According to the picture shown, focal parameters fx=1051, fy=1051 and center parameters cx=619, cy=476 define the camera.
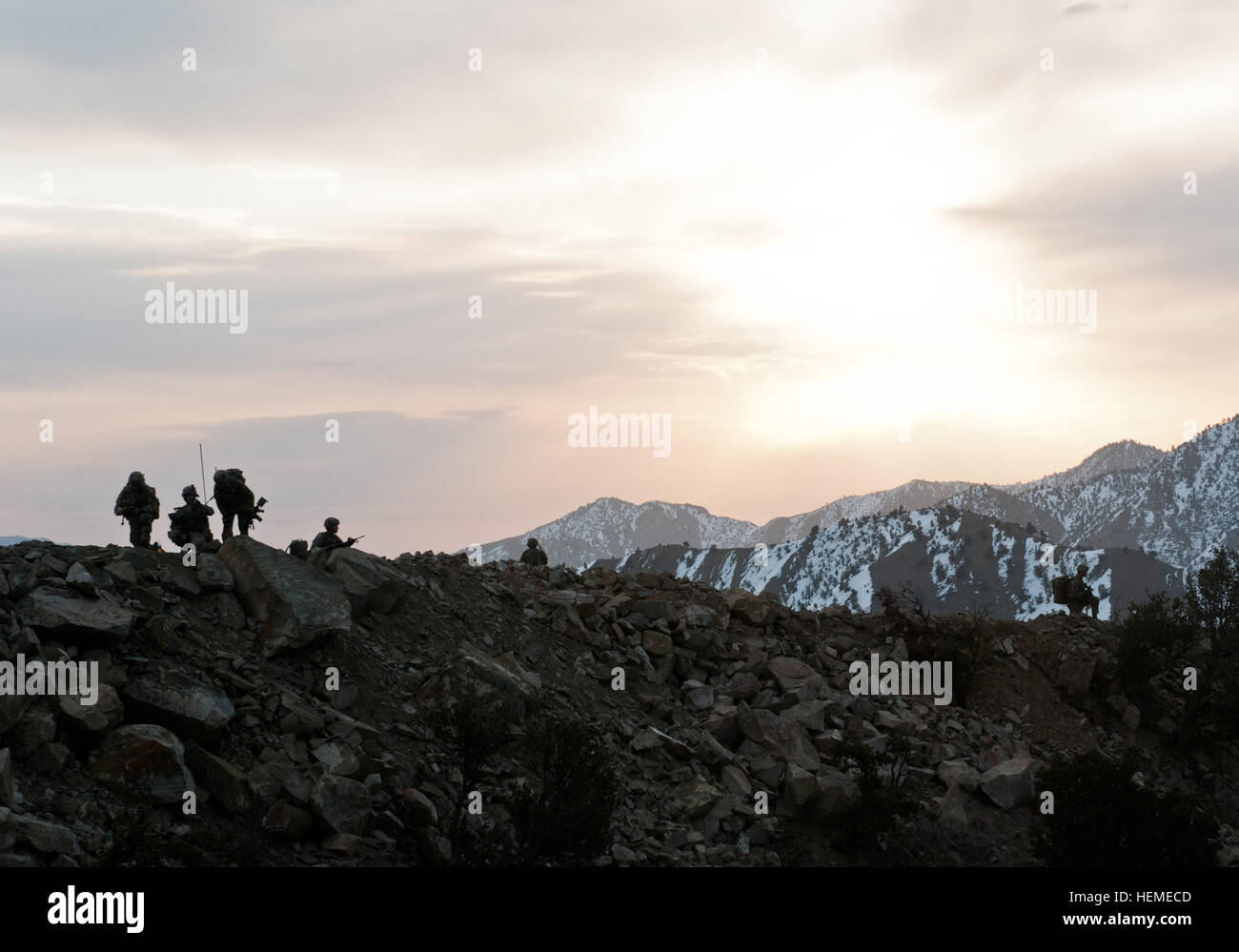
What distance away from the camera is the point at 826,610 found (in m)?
33.9

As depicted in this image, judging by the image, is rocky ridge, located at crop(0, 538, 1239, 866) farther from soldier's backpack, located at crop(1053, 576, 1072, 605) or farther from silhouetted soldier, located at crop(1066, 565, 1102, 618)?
soldier's backpack, located at crop(1053, 576, 1072, 605)

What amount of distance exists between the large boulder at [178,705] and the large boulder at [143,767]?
0.84 meters

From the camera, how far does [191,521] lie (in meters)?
24.1

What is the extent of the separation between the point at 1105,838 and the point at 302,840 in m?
15.1

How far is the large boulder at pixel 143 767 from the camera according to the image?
16.6 meters

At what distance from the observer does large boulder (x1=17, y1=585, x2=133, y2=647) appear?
1847 centimetres

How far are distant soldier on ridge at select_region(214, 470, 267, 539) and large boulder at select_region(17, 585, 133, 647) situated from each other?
530 cm

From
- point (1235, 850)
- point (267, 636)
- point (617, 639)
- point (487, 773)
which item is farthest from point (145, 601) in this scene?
point (1235, 850)

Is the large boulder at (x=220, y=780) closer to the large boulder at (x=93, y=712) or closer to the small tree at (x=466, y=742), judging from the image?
the large boulder at (x=93, y=712)

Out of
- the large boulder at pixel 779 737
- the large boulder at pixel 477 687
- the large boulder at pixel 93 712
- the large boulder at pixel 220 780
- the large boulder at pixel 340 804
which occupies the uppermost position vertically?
the large boulder at pixel 93 712

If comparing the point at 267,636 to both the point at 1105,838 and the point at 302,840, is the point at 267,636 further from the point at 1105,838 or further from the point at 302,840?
the point at 1105,838

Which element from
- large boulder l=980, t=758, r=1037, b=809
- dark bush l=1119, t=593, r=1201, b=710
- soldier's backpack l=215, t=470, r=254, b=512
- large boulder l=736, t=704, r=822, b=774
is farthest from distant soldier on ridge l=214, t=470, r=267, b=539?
dark bush l=1119, t=593, r=1201, b=710

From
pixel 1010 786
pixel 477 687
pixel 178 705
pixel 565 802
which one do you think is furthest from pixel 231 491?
pixel 1010 786

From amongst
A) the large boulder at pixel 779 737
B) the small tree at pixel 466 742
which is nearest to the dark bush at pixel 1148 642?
the large boulder at pixel 779 737
